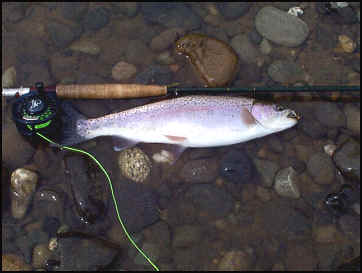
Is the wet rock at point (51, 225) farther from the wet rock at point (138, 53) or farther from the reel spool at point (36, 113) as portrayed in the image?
the wet rock at point (138, 53)

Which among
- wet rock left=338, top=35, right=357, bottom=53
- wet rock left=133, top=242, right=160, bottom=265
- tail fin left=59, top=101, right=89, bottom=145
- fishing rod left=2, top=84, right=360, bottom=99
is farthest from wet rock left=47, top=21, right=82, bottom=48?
wet rock left=338, top=35, right=357, bottom=53

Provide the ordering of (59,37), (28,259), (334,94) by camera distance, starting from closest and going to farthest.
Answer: (28,259) → (334,94) → (59,37)

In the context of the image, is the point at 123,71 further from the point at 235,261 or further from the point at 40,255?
the point at 235,261

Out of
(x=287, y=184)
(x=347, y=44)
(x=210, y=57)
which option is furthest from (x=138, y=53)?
(x=347, y=44)

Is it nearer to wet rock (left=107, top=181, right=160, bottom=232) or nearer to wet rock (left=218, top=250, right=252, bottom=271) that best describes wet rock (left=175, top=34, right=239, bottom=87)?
wet rock (left=107, top=181, right=160, bottom=232)

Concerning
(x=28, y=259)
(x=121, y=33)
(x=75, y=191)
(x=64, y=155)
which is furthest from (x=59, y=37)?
(x=28, y=259)

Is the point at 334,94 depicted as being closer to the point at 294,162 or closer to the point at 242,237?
the point at 294,162

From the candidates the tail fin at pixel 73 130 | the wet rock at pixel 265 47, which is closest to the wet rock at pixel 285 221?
the wet rock at pixel 265 47
